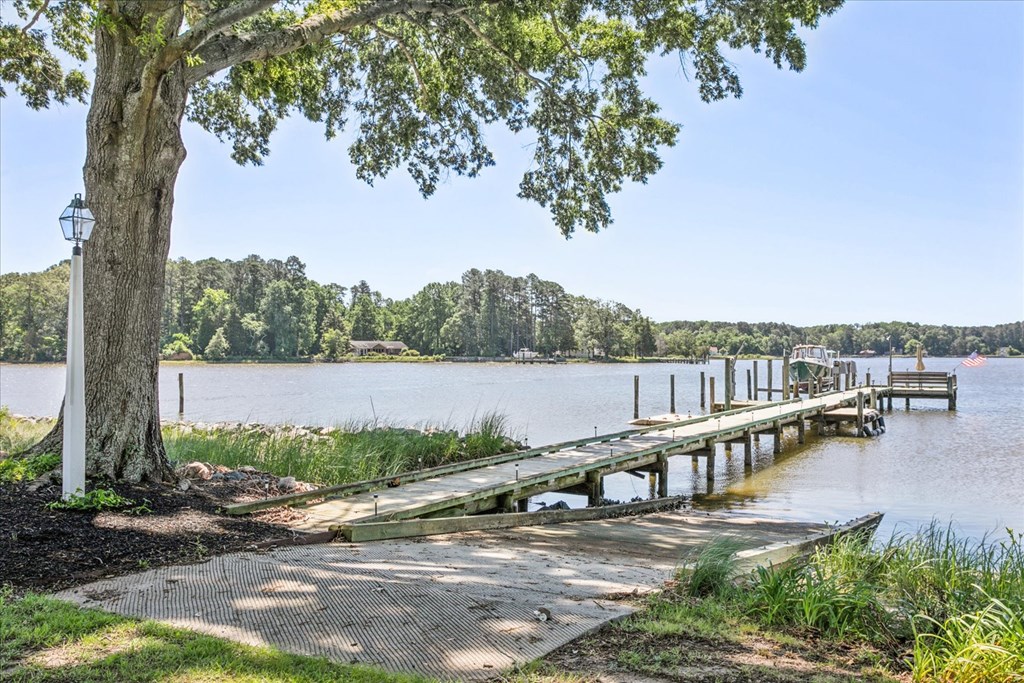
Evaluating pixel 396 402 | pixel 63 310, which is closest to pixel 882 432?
pixel 396 402

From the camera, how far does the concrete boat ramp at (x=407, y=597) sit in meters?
3.81

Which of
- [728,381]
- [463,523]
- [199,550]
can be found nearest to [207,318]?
[728,381]

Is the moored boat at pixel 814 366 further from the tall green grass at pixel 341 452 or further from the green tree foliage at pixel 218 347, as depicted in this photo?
the green tree foliage at pixel 218 347

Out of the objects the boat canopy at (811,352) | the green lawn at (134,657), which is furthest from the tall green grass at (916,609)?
the boat canopy at (811,352)

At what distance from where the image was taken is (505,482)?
11195 millimetres

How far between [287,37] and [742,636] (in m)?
9.42

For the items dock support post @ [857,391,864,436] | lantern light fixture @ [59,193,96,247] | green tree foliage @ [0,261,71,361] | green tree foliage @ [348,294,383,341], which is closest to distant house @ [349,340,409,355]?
green tree foliage @ [348,294,383,341]

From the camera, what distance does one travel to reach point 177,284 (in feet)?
335

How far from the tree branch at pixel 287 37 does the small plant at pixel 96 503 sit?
525 cm

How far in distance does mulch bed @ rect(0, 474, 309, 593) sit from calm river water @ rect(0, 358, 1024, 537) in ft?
28.8

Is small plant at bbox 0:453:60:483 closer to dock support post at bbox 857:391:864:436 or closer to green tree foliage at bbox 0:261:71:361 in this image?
dock support post at bbox 857:391:864:436

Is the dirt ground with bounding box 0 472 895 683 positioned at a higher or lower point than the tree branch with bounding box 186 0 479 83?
lower

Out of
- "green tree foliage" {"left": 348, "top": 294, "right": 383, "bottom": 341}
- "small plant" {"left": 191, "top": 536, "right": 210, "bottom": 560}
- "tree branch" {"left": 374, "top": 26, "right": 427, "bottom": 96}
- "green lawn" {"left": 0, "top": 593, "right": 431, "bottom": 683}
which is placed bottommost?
"small plant" {"left": 191, "top": 536, "right": 210, "bottom": 560}

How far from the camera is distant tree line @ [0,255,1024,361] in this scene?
8656cm
